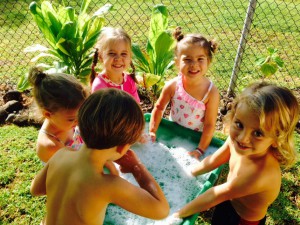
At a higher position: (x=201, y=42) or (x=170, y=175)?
(x=201, y=42)

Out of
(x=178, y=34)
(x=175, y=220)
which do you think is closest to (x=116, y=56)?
(x=178, y=34)

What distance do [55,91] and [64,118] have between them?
156mm

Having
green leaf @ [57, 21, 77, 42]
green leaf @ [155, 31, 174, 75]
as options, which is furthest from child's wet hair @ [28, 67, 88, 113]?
green leaf @ [155, 31, 174, 75]

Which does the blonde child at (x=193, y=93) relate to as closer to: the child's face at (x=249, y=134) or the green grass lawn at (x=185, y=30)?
the green grass lawn at (x=185, y=30)

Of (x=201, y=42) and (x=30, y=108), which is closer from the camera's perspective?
(x=201, y=42)

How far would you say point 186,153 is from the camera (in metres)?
2.65

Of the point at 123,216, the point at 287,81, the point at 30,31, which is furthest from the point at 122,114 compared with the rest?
the point at 30,31

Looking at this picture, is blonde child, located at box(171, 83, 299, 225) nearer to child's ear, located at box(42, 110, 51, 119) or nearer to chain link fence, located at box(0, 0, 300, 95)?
child's ear, located at box(42, 110, 51, 119)

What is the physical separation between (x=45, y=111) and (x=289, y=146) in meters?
1.30

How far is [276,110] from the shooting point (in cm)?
156

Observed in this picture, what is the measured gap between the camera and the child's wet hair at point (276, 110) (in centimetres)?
156

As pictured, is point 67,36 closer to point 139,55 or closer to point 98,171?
point 139,55

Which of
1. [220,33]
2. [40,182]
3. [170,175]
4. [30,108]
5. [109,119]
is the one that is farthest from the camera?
[220,33]

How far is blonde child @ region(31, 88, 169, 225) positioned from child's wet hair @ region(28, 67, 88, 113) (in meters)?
0.45
